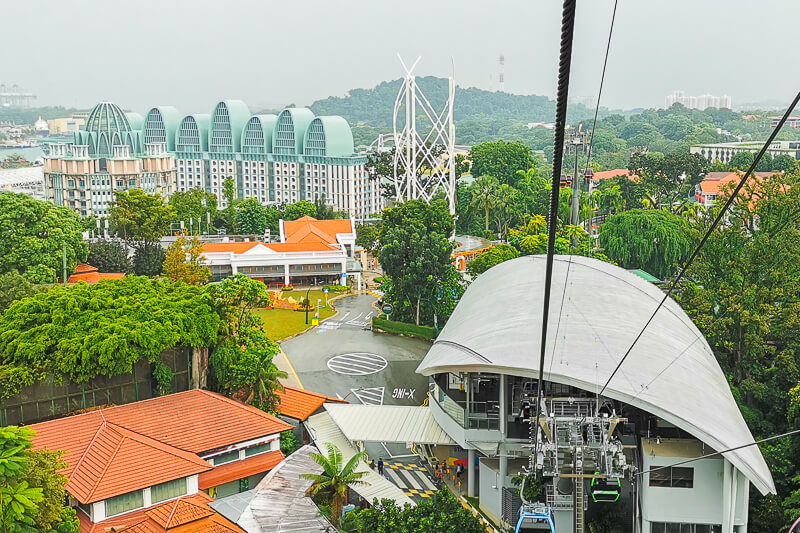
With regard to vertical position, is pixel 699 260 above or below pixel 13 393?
above

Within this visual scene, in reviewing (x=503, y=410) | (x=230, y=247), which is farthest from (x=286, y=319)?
(x=503, y=410)

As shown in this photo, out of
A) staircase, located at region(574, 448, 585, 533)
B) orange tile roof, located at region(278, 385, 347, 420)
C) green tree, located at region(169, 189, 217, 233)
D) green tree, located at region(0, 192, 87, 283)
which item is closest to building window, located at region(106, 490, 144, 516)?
orange tile roof, located at region(278, 385, 347, 420)

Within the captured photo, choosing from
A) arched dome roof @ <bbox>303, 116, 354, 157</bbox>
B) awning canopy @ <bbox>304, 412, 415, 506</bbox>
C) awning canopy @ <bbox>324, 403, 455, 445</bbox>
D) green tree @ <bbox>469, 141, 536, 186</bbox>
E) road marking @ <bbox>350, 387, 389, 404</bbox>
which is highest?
arched dome roof @ <bbox>303, 116, 354, 157</bbox>

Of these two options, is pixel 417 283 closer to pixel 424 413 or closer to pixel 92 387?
pixel 424 413

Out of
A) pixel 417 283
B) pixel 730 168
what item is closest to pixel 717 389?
pixel 417 283

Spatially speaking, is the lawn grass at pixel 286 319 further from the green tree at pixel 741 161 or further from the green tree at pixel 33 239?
the green tree at pixel 741 161

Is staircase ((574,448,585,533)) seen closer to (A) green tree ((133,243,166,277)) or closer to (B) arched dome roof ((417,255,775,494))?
(B) arched dome roof ((417,255,775,494))
